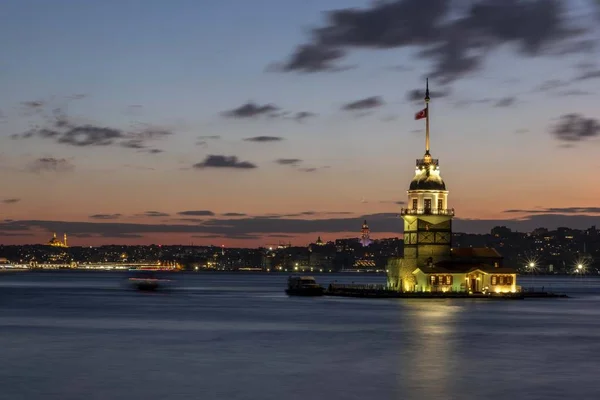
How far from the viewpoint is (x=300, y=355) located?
57.9 meters

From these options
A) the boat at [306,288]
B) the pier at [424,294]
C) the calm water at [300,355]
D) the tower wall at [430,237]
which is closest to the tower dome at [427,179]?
the tower wall at [430,237]

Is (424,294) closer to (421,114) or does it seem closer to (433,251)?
(433,251)

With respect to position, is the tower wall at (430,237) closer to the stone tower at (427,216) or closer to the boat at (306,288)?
the stone tower at (427,216)

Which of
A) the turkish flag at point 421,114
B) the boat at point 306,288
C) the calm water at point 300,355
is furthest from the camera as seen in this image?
the boat at point 306,288

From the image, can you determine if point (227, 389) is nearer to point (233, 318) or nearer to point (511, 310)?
point (233, 318)

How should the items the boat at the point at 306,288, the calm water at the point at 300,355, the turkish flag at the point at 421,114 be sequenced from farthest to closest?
the boat at the point at 306,288
the turkish flag at the point at 421,114
the calm water at the point at 300,355

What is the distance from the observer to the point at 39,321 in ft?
284

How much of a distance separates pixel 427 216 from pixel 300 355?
6265 centimetres

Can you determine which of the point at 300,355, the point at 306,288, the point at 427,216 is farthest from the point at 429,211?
the point at 300,355

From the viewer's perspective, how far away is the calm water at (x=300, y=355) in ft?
144

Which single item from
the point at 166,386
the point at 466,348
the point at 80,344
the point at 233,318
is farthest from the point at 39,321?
the point at 166,386

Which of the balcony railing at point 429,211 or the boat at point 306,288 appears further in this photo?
the boat at point 306,288

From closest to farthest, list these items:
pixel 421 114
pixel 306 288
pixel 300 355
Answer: pixel 300 355
pixel 421 114
pixel 306 288

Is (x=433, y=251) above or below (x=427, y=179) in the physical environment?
below
